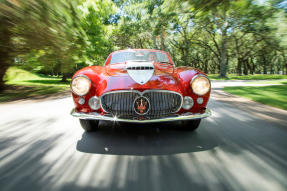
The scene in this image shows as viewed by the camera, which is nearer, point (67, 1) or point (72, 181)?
point (72, 181)

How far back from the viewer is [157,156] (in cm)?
210

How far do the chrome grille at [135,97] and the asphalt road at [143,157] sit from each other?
0.43 metres

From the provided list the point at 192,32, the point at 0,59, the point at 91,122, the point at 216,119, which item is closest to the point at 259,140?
the point at 216,119

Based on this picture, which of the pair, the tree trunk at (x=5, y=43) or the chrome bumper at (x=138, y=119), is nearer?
the tree trunk at (x=5, y=43)

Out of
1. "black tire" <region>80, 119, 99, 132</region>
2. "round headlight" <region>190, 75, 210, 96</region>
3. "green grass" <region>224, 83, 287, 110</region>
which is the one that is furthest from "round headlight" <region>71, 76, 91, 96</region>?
"green grass" <region>224, 83, 287, 110</region>

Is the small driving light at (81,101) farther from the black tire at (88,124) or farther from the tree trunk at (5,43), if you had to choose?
the tree trunk at (5,43)

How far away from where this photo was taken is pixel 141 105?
243cm

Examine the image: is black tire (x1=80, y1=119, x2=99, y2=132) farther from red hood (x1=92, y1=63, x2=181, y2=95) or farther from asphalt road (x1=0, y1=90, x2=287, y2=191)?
red hood (x1=92, y1=63, x2=181, y2=95)

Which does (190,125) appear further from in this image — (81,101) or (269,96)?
(269,96)

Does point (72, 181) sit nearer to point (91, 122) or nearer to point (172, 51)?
point (91, 122)

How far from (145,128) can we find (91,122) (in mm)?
875

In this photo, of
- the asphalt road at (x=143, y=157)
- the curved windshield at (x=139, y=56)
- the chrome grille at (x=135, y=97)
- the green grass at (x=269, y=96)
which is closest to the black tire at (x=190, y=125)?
the asphalt road at (x=143, y=157)

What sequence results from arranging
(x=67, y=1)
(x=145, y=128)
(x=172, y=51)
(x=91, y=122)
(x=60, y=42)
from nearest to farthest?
(x=67, y=1) < (x=60, y=42) < (x=91, y=122) < (x=145, y=128) < (x=172, y=51)

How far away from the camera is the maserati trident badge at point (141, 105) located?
95.7 inches
